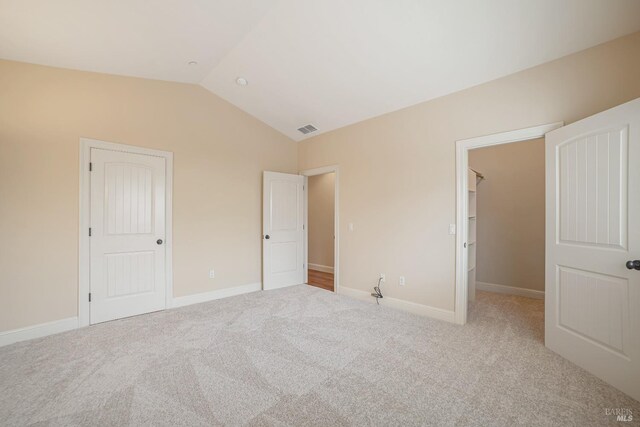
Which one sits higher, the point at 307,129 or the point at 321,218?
the point at 307,129

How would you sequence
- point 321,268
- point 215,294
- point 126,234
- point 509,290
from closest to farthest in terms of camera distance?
point 126,234
point 215,294
point 509,290
point 321,268

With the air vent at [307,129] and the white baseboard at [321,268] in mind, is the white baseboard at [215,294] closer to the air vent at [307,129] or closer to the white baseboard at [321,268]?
the white baseboard at [321,268]

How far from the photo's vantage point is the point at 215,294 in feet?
13.3

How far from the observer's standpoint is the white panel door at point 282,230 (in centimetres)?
455

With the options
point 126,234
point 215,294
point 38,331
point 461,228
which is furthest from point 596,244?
point 38,331

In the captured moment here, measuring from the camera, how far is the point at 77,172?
3023 mm

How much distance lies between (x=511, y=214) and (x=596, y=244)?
8.13 ft

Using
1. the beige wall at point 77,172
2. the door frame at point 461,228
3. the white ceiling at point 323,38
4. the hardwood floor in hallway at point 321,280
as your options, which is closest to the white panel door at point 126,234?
the beige wall at point 77,172

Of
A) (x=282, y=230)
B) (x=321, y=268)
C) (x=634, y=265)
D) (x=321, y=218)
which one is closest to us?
(x=634, y=265)

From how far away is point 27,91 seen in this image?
2.75m

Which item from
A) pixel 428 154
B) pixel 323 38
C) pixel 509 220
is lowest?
pixel 509 220

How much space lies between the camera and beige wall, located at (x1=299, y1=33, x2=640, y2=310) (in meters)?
2.39

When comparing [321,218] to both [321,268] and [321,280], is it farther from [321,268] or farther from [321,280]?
[321,280]

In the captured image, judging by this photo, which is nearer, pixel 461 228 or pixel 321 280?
pixel 461 228
